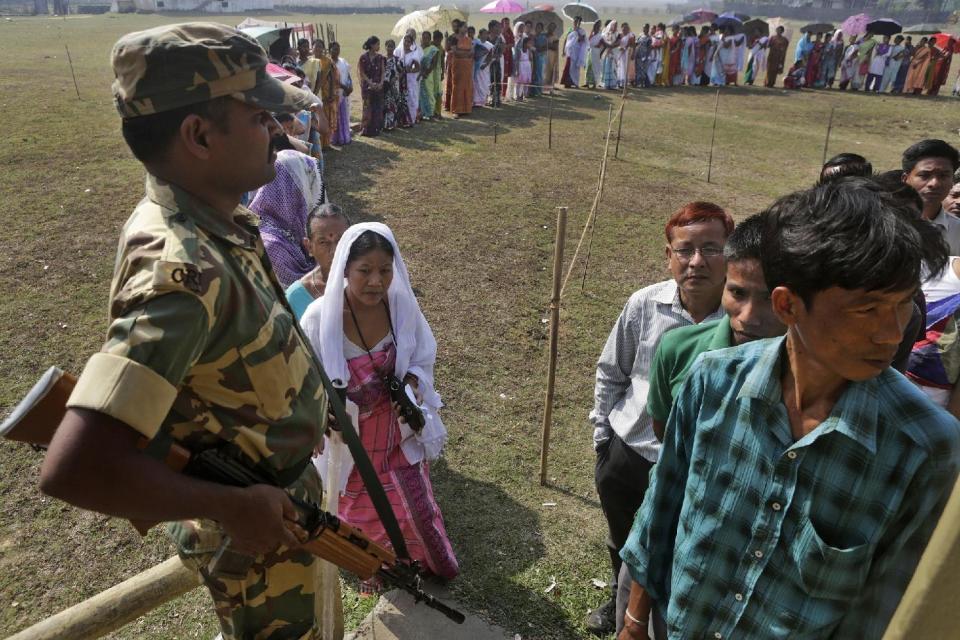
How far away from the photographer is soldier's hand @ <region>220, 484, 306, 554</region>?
60.7 inches

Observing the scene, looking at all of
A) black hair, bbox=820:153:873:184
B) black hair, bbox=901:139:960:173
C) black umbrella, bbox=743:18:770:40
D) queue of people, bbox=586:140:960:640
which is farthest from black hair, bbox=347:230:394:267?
black umbrella, bbox=743:18:770:40

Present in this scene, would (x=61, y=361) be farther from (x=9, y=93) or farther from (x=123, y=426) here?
(x=9, y=93)

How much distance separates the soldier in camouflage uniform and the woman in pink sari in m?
1.19

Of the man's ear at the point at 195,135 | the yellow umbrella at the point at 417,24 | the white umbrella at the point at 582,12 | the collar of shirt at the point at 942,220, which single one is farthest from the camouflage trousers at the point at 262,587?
the white umbrella at the point at 582,12

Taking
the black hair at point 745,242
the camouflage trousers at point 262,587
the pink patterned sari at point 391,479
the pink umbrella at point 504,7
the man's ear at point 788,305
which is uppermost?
the pink umbrella at point 504,7

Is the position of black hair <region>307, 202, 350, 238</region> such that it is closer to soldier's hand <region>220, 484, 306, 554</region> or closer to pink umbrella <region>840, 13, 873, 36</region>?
→ soldier's hand <region>220, 484, 306, 554</region>

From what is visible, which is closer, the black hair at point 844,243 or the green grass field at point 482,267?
the black hair at point 844,243

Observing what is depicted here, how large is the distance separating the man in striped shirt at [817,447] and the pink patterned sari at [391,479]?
5.81 ft

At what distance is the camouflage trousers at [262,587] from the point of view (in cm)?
191

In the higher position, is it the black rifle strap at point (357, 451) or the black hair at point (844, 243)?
the black hair at point (844, 243)

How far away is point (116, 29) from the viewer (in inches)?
1448

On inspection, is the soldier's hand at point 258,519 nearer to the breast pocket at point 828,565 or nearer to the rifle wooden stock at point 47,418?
the rifle wooden stock at point 47,418

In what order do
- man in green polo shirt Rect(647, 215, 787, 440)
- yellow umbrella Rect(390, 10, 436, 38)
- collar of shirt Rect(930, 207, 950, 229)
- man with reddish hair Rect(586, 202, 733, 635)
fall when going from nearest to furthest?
man in green polo shirt Rect(647, 215, 787, 440), man with reddish hair Rect(586, 202, 733, 635), collar of shirt Rect(930, 207, 950, 229), yellow umbrella Rect(390, 10, 436, 38)

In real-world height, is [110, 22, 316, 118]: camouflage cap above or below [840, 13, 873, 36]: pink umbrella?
above
